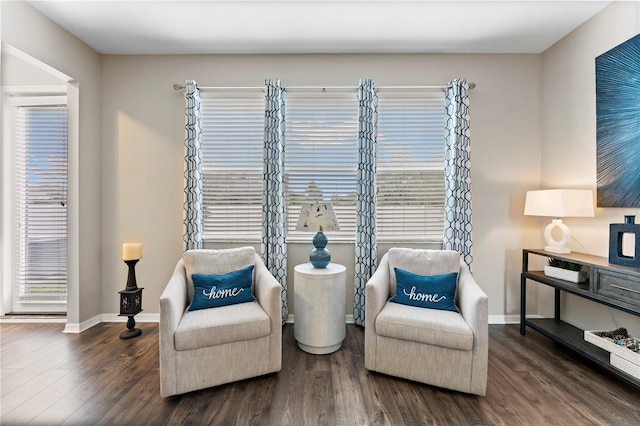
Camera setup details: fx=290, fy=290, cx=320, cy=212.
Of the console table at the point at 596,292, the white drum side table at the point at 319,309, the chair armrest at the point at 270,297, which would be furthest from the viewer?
the white drum side table at the point at 319,309

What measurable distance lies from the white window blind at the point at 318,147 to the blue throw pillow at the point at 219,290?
0.89 m

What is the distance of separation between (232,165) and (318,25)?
162 centimetres

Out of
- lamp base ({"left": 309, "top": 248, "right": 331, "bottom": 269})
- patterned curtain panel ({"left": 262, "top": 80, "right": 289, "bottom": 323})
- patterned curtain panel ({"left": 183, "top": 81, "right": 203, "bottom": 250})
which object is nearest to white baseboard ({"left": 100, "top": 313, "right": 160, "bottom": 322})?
patterned curtain panel ({"left": 183, "top": 81, "right": 203, "bottom": 250})

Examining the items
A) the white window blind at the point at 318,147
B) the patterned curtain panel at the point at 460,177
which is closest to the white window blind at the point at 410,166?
the patterned curtain panel at the point at 460,177

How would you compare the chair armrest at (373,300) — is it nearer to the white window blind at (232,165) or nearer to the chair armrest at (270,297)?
the chair armrest at (270,297)

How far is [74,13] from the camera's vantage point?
2.54m

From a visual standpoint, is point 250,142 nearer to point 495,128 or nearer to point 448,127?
point 448,127

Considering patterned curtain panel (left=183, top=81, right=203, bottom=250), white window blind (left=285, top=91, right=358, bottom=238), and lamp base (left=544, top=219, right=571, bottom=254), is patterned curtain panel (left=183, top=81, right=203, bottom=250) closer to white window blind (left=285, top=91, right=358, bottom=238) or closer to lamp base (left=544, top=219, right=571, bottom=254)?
white window blind (left=285, top=91, right=358, bottom=238)

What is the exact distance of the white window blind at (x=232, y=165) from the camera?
3.18 meters

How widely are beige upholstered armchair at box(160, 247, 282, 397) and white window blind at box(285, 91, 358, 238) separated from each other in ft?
3.34

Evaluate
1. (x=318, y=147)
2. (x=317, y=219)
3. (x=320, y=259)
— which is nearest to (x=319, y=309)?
(x=320, y=259)

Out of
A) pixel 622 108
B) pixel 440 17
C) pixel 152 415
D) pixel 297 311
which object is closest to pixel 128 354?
pixel 152 415

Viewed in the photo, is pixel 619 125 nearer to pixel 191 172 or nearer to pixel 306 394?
pixel 306 394

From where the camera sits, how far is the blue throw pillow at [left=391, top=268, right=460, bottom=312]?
2.33 metres
